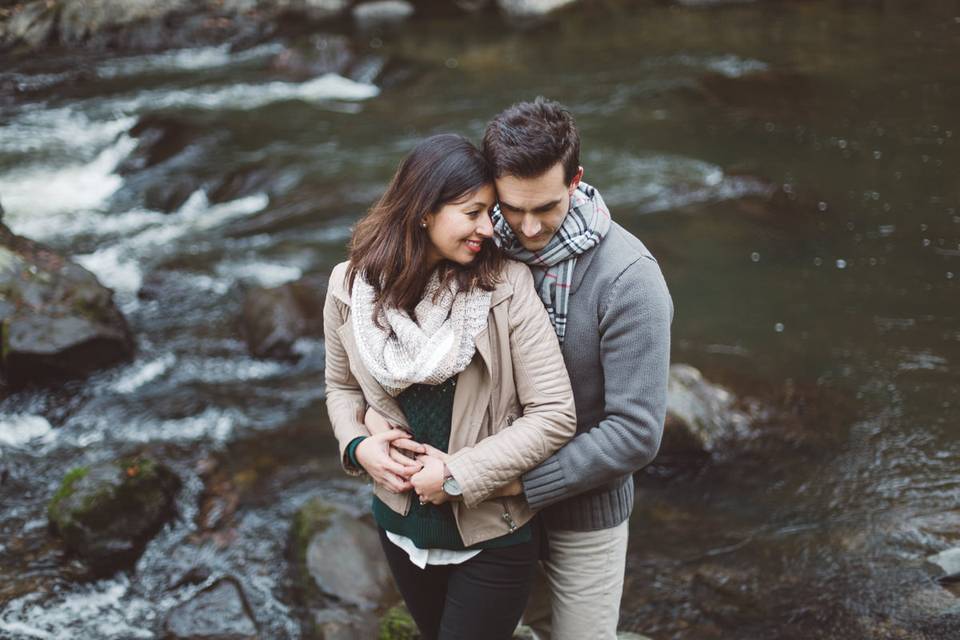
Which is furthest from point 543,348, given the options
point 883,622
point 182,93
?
point 182,93

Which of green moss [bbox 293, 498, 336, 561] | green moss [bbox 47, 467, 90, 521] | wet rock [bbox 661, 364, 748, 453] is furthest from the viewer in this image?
wet rock [bbox 661, 364, 748, 453]

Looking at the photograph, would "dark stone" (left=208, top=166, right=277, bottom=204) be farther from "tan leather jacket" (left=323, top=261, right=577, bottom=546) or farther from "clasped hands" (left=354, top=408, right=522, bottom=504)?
"tan leather jacket" (left=323, top=261, right=577, bottom=546)

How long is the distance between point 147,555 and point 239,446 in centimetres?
118

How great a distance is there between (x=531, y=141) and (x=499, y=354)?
569mm

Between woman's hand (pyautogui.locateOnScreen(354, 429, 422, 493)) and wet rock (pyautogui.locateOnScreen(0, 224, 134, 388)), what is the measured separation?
5352mm

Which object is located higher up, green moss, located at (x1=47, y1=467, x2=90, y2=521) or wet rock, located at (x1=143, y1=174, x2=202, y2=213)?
green moss, located at (x1=47, y1=467, x2=90, y2=521)

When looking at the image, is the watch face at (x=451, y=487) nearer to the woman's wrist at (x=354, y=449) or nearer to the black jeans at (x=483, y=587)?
the black jeans at (x=483, y=587)

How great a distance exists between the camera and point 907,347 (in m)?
6.41

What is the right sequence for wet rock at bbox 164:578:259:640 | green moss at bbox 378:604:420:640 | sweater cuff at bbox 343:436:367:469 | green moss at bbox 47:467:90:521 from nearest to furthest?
sweater cuff at bbox 343:436:367:469 < green moss at bbox 378:604:420:640 < wet rock at bbox 164:578:259:640 < green moss at bbox 47:467:90:521

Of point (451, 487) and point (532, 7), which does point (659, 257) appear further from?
point (532, 7)

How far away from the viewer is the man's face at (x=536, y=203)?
2287mm

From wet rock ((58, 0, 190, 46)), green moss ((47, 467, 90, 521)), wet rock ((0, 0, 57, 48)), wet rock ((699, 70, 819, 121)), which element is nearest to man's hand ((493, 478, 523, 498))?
green moss ((47, 467, 90, 521))

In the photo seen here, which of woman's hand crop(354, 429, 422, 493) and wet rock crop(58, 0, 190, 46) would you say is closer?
woman's hand crop(354, 429, 422, 493)

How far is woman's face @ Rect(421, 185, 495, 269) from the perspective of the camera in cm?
231
